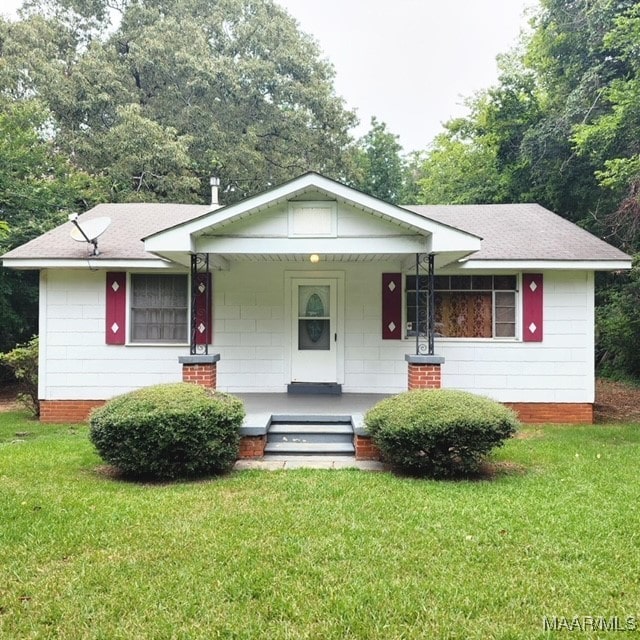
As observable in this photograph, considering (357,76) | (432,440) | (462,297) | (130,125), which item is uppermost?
(357,76)

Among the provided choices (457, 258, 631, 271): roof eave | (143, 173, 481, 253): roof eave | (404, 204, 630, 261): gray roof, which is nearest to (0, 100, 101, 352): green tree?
(143, 173, 481, 253): roof eave

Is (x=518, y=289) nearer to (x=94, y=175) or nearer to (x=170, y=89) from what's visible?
(x=94, y=175)

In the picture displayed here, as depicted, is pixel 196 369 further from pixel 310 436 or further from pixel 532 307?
pixel 532 307

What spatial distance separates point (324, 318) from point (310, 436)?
298 cm

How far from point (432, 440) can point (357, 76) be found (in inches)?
1183

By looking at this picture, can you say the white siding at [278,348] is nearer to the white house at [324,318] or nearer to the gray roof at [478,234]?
the white house at [324,318]

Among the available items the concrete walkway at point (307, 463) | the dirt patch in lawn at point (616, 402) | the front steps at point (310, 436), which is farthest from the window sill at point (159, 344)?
the dirt patch in lawn at point (616, 402)

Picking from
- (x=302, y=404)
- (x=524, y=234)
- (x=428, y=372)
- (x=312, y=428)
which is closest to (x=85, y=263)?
(x=302, y=404)

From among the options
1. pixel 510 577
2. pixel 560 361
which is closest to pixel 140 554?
pixel 510 577

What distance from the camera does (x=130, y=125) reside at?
681 inches

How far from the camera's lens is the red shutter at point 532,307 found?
27.8 feet

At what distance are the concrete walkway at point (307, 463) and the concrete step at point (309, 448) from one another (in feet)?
0.28

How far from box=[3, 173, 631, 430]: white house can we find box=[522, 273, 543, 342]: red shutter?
2 cm

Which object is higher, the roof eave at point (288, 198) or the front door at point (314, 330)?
the roof eave at point (288, 198)
